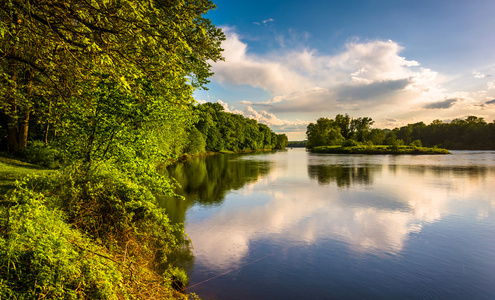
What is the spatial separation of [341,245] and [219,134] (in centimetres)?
7896

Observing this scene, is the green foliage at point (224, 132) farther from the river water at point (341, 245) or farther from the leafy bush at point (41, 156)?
the river water at point (341, 245)

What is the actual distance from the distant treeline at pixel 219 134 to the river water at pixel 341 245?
38869 mm

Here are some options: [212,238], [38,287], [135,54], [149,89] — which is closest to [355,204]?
[212,238]

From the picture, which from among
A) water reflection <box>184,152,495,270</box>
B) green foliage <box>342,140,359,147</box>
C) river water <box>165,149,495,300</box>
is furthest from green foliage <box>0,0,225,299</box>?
green foliage <box>342,140,359,147</box>

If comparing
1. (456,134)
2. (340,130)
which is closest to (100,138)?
(340,130)

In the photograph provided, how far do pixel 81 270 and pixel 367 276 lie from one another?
28.5 feet

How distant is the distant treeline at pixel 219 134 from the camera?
206 ft

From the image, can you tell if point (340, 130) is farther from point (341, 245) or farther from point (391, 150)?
point (341, 245)

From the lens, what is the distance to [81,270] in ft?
14.8

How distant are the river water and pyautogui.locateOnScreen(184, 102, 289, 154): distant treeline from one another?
38.9 m

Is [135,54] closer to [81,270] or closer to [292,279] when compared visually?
[81,270]

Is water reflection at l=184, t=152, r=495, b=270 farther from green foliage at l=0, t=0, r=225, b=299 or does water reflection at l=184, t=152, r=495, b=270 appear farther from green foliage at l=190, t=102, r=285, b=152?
green foliage at l=190, t=102, r=285, b=152

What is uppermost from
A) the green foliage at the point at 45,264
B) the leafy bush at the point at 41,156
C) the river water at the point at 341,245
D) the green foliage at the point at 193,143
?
the green foliage at the point at 193,143

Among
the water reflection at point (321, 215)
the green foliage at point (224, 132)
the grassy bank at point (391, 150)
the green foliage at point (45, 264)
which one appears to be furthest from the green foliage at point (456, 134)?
the green foliage at point (45, 264)
